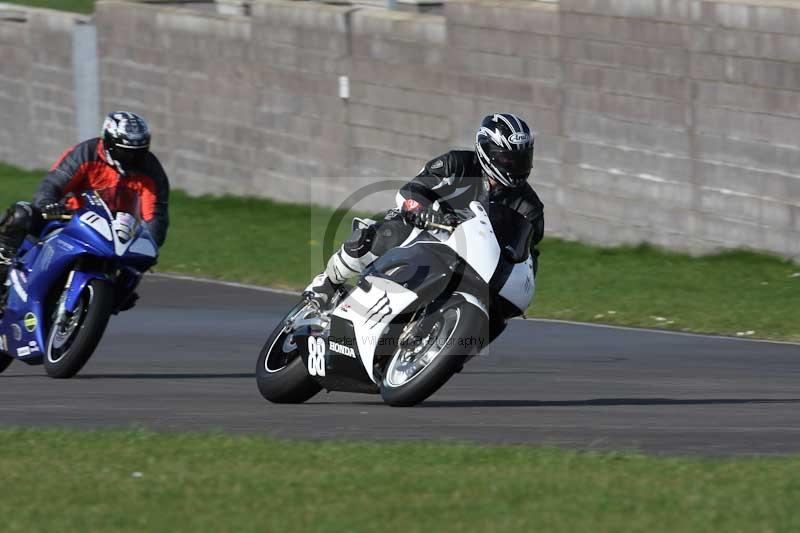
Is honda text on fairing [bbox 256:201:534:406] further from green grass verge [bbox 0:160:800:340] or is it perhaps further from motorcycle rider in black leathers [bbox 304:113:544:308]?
green grass verge [bbox 0:160:800:340]

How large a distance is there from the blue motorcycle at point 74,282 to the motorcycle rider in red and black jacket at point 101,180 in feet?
0.32

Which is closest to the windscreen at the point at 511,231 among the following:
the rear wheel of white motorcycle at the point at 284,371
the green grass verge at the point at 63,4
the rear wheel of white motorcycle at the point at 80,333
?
the rear wheel of white motorcycle at the point at 284,371

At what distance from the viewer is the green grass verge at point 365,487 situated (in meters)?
6.30

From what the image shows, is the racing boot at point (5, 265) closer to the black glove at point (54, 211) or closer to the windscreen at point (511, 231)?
the black glove at point (54, 211)

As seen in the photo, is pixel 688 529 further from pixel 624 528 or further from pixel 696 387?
pixel 696 387

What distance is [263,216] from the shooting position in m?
23.6

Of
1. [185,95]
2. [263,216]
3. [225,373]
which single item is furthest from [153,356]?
[185,95]

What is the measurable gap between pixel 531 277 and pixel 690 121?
369 inches

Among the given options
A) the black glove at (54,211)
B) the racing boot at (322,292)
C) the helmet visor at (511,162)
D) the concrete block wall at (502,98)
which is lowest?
the concrete block wall at (502,98)

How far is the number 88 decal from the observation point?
936 cm

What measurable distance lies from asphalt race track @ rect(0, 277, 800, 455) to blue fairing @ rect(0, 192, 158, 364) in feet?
1.12

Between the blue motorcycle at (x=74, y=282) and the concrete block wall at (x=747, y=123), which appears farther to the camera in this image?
the concrete block wall at (x=747, y=123)

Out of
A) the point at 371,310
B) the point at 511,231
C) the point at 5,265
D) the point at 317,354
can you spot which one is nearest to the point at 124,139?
the point at 5,265

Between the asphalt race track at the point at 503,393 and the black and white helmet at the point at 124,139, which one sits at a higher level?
the black and white helmet at the point at 124,139
